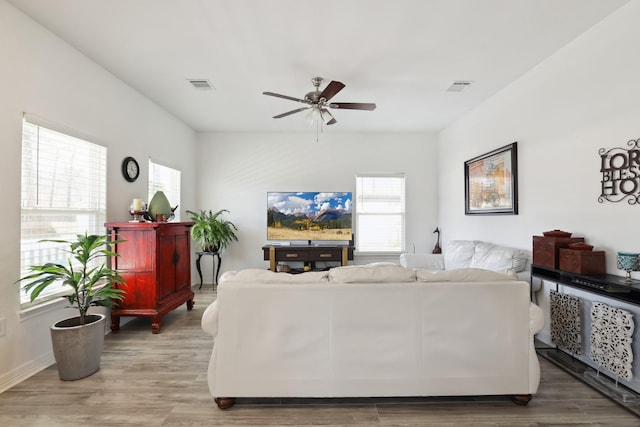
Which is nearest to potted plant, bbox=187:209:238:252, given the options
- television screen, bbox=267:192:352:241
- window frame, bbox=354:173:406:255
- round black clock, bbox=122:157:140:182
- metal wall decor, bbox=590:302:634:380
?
television screen, bbox=267:192:352:241

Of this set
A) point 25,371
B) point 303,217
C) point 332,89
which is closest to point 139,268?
point 25,371

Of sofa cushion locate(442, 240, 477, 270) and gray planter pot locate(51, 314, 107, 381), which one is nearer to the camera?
gray planter pot locate(51, 314, 107, 381)

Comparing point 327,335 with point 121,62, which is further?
point 121,62

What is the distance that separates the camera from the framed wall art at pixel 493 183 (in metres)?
3.50

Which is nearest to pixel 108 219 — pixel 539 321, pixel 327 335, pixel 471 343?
pixel 327 335

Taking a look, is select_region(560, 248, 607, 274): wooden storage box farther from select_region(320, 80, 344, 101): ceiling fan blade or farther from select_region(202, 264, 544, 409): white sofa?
select_region(320, 80, 344, 101): ceiling fan blade

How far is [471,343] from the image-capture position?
1935mm

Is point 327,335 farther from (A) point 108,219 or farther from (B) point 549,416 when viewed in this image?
(A) point 108,219

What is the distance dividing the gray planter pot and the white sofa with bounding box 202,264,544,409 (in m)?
1.17

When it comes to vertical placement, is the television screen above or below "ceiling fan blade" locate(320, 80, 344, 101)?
below

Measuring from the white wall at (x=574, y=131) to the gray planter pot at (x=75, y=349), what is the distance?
396 centimetres

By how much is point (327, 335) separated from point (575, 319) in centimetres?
210

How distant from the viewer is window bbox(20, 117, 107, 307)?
2.45 meters

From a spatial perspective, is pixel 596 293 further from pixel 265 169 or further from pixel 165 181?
pixel 165 181
